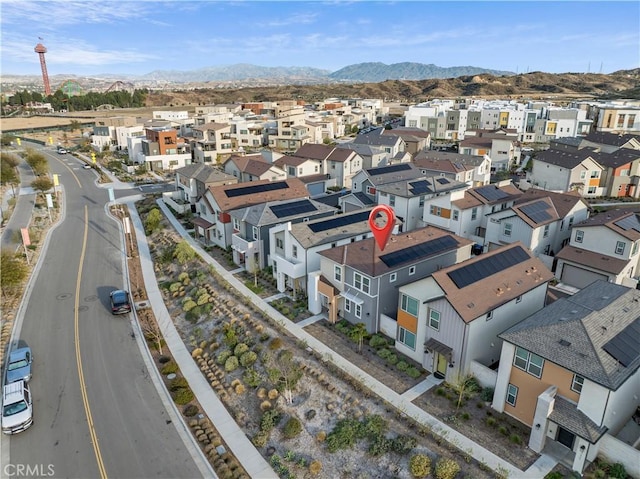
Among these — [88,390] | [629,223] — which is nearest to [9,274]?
[88,390]

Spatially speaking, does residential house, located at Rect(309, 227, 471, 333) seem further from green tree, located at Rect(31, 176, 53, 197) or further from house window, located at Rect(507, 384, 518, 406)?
green tree, located at Rect(31, 176, 53, 197)

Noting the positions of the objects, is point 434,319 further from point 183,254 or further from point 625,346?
Result: point 183,254

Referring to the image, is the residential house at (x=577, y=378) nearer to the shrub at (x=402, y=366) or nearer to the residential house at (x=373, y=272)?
the shrub at (x=402, y=366)

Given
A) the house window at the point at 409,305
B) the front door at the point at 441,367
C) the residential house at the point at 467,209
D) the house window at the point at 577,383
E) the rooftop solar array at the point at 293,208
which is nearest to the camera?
the house window at the point at 577,383

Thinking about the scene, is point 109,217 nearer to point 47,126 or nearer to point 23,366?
point 23,366

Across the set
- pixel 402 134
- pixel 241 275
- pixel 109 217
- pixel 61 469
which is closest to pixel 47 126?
pixel 109 217

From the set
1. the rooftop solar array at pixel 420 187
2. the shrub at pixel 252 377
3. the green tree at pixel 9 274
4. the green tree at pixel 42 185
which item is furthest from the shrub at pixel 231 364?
the green tree at pixel 42 185

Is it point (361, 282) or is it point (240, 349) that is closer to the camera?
point (240, 349)
